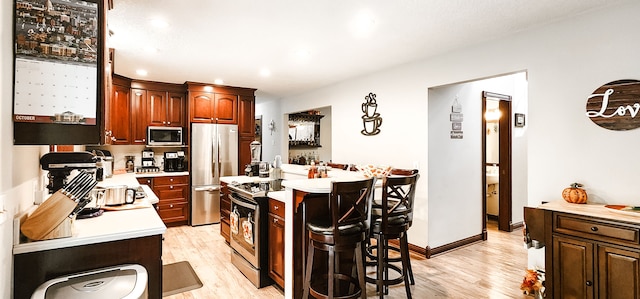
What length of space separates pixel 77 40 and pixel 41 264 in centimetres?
112

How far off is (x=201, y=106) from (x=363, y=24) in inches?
145

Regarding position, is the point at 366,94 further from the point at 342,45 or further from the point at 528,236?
the point at 528,236

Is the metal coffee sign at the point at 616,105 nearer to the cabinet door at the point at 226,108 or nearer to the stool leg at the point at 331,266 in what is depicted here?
the stool leg at the point at 331,266

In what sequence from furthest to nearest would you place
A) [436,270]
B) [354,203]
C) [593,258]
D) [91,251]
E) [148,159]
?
1. [148,159]
2. [436,270]
3. [354,203]
4. [593,258]
5. [91,251]

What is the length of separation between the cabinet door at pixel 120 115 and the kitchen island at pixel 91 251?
3548mm

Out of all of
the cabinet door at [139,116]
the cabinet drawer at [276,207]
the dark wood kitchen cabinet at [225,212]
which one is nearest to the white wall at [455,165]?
the cabinet drawer at [276,207]

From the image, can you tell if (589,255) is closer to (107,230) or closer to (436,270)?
(436,270)

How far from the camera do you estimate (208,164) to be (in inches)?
215

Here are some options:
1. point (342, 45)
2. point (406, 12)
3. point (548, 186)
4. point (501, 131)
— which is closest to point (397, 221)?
point (548, 186)

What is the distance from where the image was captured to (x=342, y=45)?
11.1 ft

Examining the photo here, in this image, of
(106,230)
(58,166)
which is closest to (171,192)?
(58,166)

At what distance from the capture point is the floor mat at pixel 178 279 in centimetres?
299

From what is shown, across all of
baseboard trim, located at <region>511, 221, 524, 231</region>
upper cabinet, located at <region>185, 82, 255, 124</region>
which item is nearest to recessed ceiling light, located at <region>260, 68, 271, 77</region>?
upper cabinet, located at <region>185, 82, 255, 124</region>

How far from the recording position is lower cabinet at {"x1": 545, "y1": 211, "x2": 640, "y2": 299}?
2.05 metres
